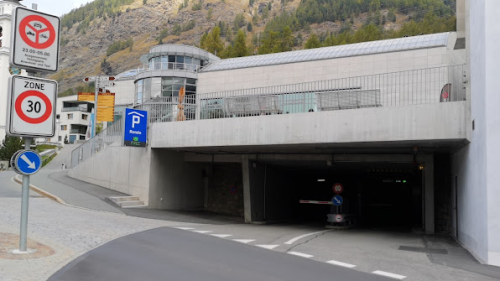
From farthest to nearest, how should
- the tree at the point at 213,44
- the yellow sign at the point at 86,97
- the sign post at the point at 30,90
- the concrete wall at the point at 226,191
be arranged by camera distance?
the tree at the point at 213,44 < the yellow sign at the point at 86,97 < the concrete wall at the point at 226,191 < the sign post at the point at 30,90

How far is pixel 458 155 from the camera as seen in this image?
14727 mm

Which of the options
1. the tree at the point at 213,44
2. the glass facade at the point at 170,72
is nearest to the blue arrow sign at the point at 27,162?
the glass facade at the point at 170,72

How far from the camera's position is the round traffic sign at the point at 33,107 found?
8414mm

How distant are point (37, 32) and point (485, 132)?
9827 mm

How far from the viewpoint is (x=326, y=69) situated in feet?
102

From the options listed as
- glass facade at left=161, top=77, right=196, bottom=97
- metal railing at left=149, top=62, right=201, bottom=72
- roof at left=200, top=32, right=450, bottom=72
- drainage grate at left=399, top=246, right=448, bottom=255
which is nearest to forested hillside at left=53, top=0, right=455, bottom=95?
metal railing at left=149, top=62, right=201, bottom=72

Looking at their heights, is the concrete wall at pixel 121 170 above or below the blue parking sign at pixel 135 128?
below

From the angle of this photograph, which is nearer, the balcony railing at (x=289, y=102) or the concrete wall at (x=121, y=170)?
the balcony railing at (x=289, y=102)

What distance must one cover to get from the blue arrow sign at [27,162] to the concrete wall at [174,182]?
12290 millimetres

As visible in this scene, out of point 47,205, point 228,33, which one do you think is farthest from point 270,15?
point 47,205

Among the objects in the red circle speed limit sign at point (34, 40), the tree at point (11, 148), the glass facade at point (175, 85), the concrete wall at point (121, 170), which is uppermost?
the glass facade at point (175, 85)

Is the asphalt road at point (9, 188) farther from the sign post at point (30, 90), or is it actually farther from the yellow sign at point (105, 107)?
the sign post at point (30, 90)

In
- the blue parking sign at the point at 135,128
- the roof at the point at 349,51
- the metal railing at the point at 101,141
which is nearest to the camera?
the blue parking sign at the point at 135,128

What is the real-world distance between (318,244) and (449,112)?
17.5 ft
